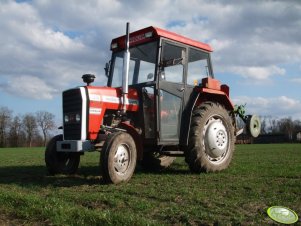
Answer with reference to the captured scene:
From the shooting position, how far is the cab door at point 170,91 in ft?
26.4

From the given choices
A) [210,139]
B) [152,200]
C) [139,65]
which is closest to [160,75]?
[139,65]

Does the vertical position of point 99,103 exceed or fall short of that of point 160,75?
it falls short

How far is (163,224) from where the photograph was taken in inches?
165

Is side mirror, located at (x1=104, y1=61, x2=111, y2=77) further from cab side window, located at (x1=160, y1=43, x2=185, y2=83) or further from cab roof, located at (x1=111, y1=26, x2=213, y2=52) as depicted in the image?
cab side window, located at (x1=160, y1=43, x2=185, y2=83)

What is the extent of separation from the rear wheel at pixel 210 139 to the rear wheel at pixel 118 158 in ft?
5.16

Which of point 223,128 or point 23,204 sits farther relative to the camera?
point 223,128

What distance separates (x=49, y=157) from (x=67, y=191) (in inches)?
85.5

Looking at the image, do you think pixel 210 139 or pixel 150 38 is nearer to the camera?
pixel 150 38

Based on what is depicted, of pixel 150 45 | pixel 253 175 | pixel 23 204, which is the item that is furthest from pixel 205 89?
pixel 23 204

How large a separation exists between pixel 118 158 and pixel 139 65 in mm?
2396

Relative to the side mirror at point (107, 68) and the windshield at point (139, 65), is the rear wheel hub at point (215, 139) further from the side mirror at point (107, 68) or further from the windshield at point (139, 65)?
the side mirror at point (107, 68)

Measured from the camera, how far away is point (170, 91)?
8.23 m

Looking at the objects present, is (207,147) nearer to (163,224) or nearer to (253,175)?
(253,175)

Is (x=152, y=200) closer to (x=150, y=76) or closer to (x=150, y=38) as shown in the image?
(x=150, y=76)
